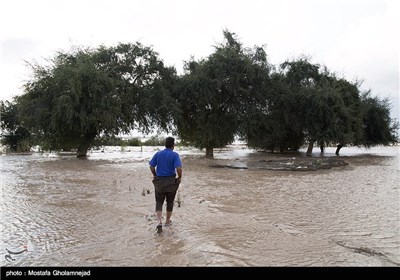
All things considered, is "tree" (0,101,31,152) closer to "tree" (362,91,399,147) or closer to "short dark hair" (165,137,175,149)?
"short dark hair" (165,137,175,149)

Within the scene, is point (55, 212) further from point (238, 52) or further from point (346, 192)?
point (238, 52)

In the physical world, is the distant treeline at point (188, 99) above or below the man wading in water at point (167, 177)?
above

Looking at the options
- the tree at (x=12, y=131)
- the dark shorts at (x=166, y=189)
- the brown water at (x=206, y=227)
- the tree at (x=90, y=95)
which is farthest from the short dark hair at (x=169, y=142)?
the tree at (x=12, y=131)

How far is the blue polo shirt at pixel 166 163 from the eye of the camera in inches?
256

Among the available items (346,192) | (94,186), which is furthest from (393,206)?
(94,186)

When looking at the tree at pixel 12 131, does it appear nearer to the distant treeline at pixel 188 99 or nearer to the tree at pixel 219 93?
the distant treeline at pixel 188 99

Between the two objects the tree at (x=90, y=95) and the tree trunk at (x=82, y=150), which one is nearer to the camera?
the tree at (x=90, y=95)

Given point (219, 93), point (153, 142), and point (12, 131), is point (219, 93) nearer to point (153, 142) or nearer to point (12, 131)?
point (12, 131)

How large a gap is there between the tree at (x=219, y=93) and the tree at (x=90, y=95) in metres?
2.84

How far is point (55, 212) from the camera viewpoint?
7625 millimetres
